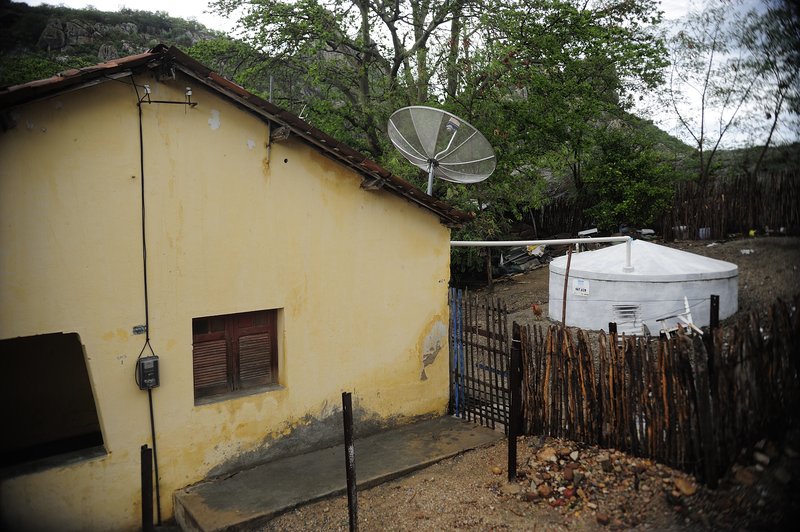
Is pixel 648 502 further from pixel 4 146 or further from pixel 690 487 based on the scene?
pixel 4 146

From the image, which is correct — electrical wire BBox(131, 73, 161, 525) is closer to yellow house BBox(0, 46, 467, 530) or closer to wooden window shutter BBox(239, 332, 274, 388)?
yellow house BBox(0, 46, 467, 530)

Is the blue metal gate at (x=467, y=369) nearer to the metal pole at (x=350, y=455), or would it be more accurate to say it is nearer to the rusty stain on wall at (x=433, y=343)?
the rusty stain on wall at (x=433, y=343)

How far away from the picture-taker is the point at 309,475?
6.84 m

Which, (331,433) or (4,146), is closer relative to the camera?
(4,146)

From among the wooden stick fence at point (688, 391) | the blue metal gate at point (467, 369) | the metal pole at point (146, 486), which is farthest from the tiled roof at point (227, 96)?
the metal pole at point (146, 486)

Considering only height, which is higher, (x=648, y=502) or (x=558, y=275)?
(x=558, y=275)

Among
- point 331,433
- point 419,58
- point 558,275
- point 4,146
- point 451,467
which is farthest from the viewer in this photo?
point 419,58

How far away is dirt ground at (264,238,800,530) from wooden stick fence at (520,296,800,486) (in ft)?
0.61

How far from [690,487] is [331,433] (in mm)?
4382

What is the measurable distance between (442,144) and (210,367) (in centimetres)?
505

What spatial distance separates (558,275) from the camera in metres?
16.0

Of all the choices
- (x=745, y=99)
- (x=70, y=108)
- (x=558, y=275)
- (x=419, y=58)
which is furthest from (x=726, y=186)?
(x=70, y=108)

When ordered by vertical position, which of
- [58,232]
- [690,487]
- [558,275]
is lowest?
[690,487]

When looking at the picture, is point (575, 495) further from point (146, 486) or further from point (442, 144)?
point (442, 144)
